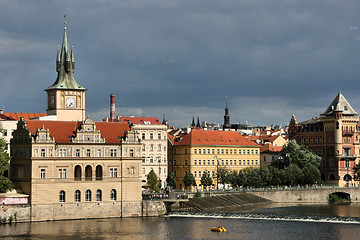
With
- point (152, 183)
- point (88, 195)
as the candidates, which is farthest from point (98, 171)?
point (152, 183)

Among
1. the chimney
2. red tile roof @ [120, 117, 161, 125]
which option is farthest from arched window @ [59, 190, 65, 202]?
the chimney

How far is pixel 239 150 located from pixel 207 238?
271 ft

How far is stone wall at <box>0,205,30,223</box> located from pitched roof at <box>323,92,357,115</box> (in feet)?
305

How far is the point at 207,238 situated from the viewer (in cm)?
9594

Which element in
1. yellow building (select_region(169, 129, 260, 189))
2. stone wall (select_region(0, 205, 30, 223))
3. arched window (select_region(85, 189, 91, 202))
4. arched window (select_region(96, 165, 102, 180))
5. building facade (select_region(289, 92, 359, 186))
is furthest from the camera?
building facade (select_region(289, 92, 359, 186))

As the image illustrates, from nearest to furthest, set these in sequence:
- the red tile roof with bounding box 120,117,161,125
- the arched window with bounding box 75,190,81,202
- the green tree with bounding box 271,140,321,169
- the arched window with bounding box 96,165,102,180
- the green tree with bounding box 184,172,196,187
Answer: the arched window with bounding box 75,190,81,202, the arched window with bounding box 96,165,102,180, the green tree with bounding box 184,172,196,187, the red tile roof with bounding box 120,117,161,125, the green tree with bounding box 271,140,321,169

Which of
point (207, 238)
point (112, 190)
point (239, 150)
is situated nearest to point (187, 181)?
point (239, 150)

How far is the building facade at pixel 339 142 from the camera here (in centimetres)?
18062

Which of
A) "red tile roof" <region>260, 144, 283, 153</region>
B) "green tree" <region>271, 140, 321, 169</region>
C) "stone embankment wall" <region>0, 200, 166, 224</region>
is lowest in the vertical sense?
"stone embankment wall" <region>0, 200, 166, 224</region>

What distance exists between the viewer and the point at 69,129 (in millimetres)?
118688

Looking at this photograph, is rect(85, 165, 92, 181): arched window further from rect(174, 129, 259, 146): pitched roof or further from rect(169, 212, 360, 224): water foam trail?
rect(174, 129, 259, 146): pitched roof

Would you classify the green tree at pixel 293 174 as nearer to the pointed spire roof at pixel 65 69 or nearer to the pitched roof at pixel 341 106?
the pitched roof at pixel 341 106

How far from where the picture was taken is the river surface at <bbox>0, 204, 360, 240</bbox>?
97.9 metres

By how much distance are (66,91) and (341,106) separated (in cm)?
7410
